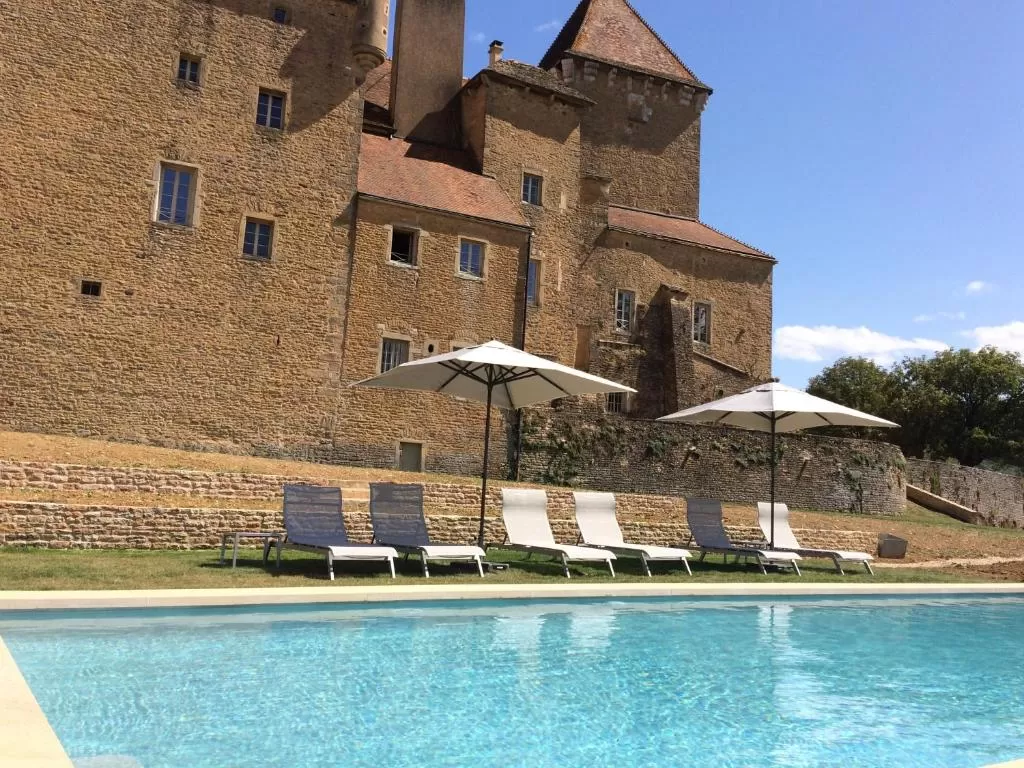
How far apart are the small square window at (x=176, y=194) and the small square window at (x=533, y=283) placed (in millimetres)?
10360

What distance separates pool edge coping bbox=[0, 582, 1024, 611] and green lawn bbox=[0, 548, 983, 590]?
27.5 inches

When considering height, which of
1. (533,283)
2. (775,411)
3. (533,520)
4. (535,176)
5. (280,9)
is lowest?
(533,520)

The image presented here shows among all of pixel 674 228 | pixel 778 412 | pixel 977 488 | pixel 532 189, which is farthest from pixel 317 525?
pixel 977 488

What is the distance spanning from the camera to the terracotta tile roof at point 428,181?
974 inches

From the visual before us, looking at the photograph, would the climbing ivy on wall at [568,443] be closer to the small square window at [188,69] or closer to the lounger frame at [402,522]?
the small square window at [188,69]

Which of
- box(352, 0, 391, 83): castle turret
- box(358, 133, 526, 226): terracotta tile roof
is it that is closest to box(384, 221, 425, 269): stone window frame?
box(358, 133, 526, 226): terracotta tile roof

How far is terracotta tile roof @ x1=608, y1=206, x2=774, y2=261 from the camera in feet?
111

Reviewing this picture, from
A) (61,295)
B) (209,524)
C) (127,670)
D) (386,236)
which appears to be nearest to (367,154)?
(386,236)

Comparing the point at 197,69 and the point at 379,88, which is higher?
the point at 379,88

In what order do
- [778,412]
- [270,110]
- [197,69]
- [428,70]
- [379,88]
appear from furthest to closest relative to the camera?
[379,88] < [428,70] < [270,110] < [197,69] < [778,412]

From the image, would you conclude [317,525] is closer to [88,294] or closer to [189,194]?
[88,294]

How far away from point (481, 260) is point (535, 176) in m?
4.71

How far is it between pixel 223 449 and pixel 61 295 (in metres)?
5.17

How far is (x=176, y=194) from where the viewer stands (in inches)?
856
